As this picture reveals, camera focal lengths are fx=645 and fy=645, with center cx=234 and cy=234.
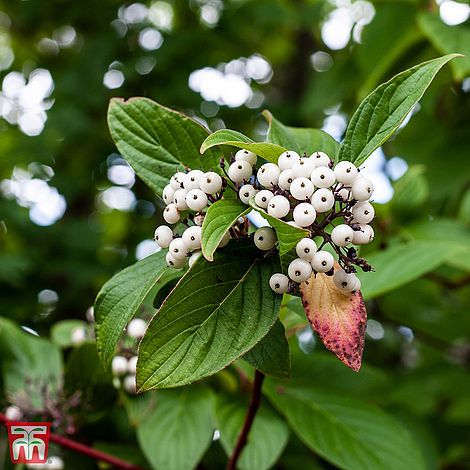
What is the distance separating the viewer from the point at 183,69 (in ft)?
6.94

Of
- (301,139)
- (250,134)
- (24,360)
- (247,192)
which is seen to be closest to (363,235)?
(247,192)

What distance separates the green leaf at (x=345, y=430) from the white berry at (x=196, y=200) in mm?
528

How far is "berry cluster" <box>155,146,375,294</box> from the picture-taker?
2.08ft

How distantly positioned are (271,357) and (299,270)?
0.13 m

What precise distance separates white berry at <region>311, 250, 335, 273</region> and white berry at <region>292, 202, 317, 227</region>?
0.03 metres

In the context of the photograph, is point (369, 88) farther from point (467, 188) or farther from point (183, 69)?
point (183, 69)

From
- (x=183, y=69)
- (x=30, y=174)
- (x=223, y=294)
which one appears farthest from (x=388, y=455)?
(x=30, y=174)

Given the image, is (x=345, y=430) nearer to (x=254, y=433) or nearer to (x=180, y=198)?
(x=254, y=433)

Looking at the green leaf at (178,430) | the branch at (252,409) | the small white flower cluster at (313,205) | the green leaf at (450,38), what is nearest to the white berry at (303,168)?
the small white flower cluster at (313,205)

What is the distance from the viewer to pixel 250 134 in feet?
7.77

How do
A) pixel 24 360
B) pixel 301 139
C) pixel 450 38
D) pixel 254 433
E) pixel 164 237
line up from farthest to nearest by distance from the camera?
pixel 450 38 < pixel 24 360 < pixel 254 433 < pixel 301 139 < pixel 164 237

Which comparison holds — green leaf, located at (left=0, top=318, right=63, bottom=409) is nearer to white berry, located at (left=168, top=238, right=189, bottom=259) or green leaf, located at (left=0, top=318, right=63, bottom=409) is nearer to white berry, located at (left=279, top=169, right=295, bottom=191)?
white berry, located at (left=168, top=238, right=189, bottom=259)

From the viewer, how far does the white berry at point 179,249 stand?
677mm

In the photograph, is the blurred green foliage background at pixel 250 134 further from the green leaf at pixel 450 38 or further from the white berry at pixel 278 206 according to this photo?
the white berry at pixel 278 206
